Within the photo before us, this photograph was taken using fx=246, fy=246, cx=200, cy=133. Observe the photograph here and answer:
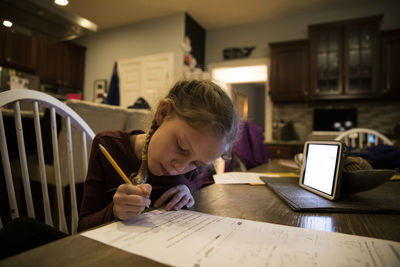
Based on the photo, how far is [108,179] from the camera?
0.73m

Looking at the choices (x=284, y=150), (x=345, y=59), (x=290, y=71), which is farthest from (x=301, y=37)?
(x=284, y=150)

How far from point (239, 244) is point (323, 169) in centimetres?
49

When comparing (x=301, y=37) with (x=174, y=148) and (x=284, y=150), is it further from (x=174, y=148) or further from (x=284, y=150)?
(x=174, y=148)

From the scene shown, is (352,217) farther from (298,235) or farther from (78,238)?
(78,238)

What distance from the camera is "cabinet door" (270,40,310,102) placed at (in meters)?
3.73

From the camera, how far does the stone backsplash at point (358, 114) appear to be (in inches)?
140

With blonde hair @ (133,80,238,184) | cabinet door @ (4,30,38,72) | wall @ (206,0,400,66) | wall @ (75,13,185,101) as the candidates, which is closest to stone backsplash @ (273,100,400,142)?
wall @ (206,0,400,66)

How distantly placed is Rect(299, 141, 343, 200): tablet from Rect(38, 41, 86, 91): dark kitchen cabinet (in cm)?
514

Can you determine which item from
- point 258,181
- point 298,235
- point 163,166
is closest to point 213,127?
point 163,166

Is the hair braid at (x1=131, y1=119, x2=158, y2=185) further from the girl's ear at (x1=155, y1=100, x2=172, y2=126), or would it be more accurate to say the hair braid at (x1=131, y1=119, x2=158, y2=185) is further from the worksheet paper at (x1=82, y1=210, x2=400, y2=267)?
the worksheet paper at (x1=82, y1=210, x2=400, y2=267)

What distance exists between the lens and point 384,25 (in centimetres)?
360

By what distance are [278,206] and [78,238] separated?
45cm

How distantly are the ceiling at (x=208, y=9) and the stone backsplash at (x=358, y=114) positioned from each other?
149 cm

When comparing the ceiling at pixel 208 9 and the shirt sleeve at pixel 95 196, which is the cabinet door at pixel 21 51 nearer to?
the ceiling at pixel 208 9
